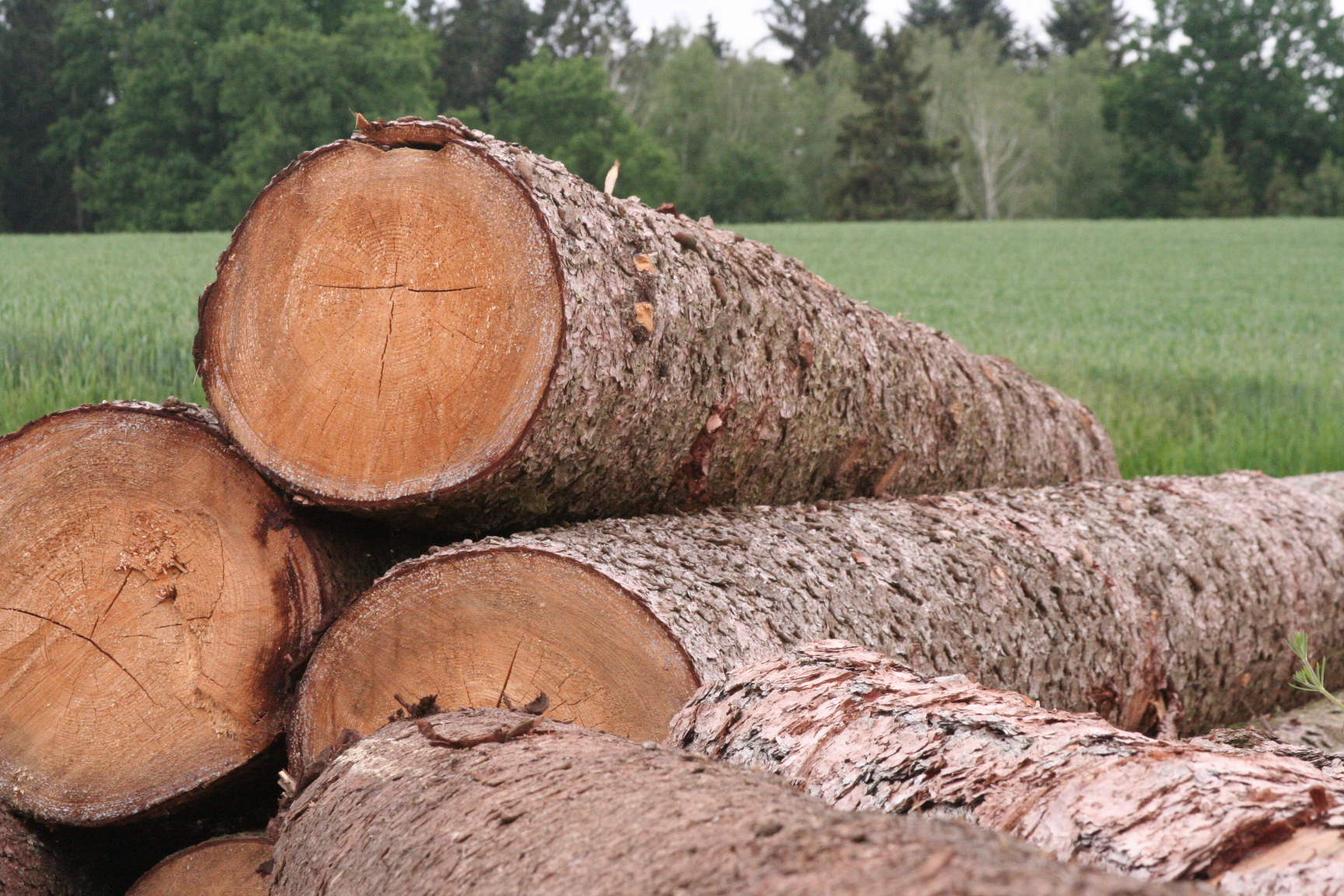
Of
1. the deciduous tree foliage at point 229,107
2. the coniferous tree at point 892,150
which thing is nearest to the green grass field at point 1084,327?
the deciduous tree foliage at point 229,107

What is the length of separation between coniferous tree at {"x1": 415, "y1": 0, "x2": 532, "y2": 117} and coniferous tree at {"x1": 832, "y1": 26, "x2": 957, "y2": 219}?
1596 centimetres

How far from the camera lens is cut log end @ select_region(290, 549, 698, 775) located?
192 cm

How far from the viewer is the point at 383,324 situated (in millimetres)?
2131

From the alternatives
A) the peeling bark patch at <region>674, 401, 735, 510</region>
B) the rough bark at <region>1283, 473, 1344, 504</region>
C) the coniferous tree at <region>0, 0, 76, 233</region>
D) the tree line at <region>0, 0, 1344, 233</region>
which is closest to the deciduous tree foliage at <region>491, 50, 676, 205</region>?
the tree line at <region>0, 0, 1344, 233</region>

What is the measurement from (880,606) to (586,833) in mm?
1423

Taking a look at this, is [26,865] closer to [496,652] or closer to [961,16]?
[496,652]

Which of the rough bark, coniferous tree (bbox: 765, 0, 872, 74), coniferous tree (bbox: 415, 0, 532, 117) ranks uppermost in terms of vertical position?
coniferous tree (bbox: 765, 0, 872, 74)

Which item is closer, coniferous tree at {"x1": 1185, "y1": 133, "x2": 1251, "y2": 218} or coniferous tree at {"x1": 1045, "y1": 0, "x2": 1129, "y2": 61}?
coniferous tree at {"x1": 1185, "y1": 133, "x2": 1251, "y2": 218}

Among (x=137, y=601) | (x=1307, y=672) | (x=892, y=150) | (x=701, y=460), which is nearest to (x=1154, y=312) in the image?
(x=1307, y=672)

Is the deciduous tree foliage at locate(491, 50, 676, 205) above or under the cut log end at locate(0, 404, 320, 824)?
above

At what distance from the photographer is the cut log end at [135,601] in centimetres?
223

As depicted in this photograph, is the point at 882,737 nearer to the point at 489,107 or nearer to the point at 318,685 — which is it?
the point at 318,685

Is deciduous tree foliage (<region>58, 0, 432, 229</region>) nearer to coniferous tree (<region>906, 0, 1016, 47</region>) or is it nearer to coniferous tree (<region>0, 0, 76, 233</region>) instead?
coniferous tree (<region>0, 0, 76, 233</region>)

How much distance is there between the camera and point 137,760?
222 cm
